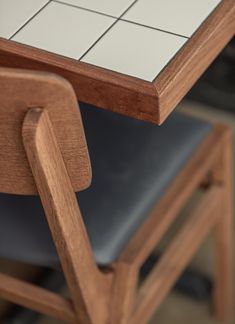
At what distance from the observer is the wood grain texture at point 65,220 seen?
79cm

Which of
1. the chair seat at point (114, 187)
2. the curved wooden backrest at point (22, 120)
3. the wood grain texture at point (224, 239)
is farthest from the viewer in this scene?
the wood grain texture at point (224, 239)

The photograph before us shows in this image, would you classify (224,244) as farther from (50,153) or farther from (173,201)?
(50,153)

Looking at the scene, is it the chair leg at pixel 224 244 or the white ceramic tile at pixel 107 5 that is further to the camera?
the chair leg at pixel 224 244

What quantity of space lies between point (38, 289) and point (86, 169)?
35 centimetres

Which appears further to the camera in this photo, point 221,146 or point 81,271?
point 221,146

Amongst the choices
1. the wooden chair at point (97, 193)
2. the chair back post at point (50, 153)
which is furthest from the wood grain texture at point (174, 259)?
the chair back post at point (50, 153)

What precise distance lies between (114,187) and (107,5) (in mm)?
296

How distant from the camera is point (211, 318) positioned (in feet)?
5.30

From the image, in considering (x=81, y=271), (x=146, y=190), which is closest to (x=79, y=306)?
(x=81, y=271)

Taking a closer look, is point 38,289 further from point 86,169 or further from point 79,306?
point 86,169

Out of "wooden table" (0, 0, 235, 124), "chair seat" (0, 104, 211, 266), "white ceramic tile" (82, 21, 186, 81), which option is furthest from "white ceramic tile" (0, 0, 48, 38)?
"chair seat" (0, 104, 211, 266)

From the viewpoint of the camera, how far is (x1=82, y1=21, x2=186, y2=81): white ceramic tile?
2.85 ft

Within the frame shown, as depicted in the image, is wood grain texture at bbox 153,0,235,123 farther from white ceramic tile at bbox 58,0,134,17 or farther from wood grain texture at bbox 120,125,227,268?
wood grain texture at bbox 120,125,227,268

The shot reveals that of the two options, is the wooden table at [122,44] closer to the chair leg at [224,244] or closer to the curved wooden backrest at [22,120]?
the curved wooden backrest at [22,120]
